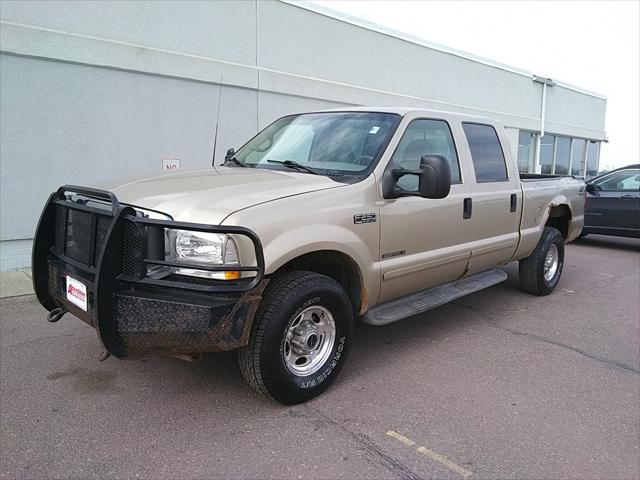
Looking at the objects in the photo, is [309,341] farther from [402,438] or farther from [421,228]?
[421,228]

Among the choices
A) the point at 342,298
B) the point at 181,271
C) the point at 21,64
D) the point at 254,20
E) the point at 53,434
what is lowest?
the point at 53,434

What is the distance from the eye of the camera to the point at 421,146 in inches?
164

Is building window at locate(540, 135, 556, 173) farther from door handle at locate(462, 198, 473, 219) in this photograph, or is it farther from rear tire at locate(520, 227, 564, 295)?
door handle at locate(462, 198, 473, 219)

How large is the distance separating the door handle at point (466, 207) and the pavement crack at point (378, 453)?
2210 millimetres

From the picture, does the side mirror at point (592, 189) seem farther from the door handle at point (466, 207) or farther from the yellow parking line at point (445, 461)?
the yellow parking line at point (445, 461)

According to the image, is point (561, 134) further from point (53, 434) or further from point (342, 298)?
point (53, 434)

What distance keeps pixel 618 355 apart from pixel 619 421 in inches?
50.4

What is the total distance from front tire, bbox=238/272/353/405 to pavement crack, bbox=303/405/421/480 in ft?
0.98

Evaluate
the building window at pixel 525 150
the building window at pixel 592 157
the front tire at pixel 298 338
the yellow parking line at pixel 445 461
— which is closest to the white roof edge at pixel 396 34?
the building window at pixel 525 150

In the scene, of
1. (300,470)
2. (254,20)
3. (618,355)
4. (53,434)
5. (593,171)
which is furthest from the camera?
(593,171)

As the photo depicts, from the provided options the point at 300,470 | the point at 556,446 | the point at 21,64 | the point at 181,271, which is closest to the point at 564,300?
the point at 556,446

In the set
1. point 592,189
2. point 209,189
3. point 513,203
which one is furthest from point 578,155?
point 209,189

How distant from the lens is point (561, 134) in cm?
1905

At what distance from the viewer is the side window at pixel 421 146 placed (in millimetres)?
3908
